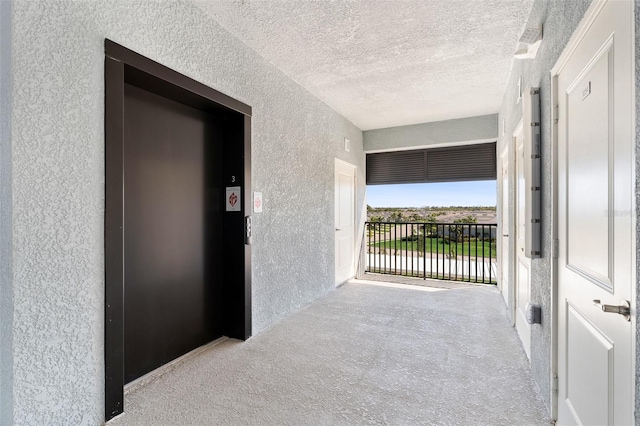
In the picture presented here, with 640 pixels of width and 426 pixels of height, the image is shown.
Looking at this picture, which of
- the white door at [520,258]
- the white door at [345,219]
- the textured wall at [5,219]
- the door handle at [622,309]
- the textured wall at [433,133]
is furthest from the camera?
the textured wall at [433,133]

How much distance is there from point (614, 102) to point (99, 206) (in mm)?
2316

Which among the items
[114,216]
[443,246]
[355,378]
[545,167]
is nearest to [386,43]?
[545,167]

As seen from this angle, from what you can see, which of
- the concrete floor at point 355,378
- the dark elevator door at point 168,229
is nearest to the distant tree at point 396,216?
the concrete floor at point 355,378

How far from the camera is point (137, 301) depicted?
82.0 inches

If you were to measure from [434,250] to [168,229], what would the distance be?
4.52m

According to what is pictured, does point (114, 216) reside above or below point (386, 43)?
below

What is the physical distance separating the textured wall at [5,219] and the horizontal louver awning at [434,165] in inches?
201

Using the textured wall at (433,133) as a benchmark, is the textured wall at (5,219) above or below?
below

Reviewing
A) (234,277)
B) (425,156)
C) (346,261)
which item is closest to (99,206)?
(234,277)

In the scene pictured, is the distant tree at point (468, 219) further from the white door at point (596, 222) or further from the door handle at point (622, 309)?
the door handle at point (622, 309)

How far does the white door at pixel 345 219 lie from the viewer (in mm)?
4738

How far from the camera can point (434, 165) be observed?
5.39 m

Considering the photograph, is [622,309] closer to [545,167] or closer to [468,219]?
[545,167]

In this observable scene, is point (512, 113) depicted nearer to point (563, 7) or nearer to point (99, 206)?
point (563, 7)
